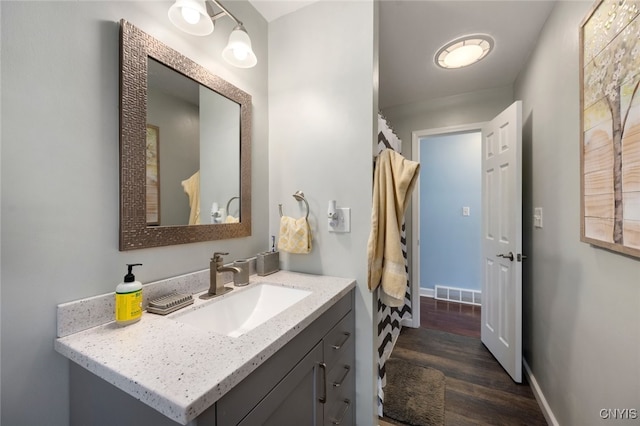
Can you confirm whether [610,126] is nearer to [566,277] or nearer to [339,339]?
[566,277]

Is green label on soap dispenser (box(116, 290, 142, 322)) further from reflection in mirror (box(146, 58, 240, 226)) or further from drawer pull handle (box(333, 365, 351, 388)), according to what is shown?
drawer pull handle (box(333, 365, 351, 388))

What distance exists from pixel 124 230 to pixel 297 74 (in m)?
1.22

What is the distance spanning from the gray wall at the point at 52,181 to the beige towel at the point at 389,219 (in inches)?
39.4

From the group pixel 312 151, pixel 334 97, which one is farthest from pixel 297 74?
pixel 312 151

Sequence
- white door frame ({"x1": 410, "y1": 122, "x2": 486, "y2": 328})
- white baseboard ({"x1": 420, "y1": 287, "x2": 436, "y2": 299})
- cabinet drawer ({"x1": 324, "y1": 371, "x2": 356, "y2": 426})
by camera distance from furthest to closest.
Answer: white baseboard ({"x1": 420, "y1": 287, "x2": 436, "y2": 299}) < white door frame ({"x1": 410, "y1": 122, "x2": 486, "y2": 328}) < cabinet drawer ({"x1": 324, "y1": 371, "x2": 356, "y2": 426})

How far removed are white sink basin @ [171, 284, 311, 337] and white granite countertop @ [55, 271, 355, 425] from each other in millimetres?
86

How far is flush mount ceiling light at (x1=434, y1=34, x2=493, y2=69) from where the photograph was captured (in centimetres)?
177

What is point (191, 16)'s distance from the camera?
936 millimetres

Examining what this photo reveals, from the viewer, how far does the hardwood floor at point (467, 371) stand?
1.48 meters

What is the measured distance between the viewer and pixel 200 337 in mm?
681

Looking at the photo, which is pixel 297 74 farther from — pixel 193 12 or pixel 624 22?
pixel 624 22

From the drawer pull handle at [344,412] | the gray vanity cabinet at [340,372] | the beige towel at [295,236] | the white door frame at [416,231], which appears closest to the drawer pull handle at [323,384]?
the gray vanity cabinet at [340,372]

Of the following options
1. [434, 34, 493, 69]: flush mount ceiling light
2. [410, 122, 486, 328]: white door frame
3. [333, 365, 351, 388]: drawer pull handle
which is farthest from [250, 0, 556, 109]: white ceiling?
[333, 365, 351, 388]: drawer pull handle

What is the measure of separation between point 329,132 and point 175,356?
3.88 ft
